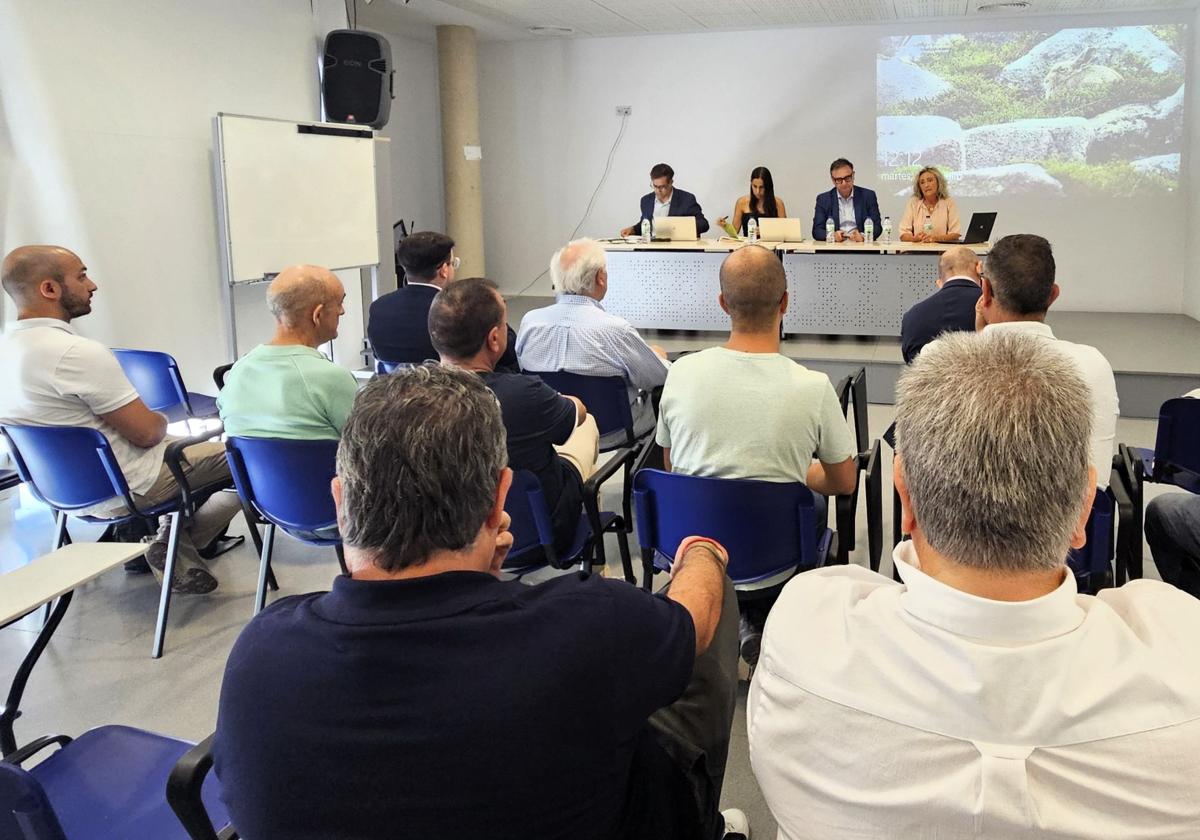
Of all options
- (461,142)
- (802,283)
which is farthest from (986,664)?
(461,142)

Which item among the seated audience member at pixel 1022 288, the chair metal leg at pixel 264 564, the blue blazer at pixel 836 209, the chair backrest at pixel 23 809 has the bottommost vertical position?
the chair metal leg at pixel 264 564

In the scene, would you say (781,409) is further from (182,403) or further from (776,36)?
(776,36)

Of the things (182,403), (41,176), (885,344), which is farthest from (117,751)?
(885,344)

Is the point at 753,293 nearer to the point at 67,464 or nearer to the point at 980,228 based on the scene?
the point at 67,464

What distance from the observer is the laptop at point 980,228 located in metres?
6.02

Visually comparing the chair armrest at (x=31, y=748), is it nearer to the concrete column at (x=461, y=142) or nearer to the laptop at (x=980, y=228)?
the laptop at (x=980, y=228)

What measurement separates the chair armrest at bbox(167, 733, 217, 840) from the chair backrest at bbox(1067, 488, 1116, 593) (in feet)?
6.43

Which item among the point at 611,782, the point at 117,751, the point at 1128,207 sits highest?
the point at 1128,207

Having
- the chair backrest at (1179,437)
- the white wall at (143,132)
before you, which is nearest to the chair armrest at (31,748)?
the chair backrest at (1179,437)

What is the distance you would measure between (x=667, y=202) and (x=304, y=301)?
5.31 meters

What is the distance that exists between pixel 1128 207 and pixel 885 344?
3.19 meters

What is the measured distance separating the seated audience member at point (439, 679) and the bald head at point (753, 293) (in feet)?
4.64

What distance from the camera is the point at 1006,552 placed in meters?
0.97

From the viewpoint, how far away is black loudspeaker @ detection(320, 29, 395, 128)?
638cm
